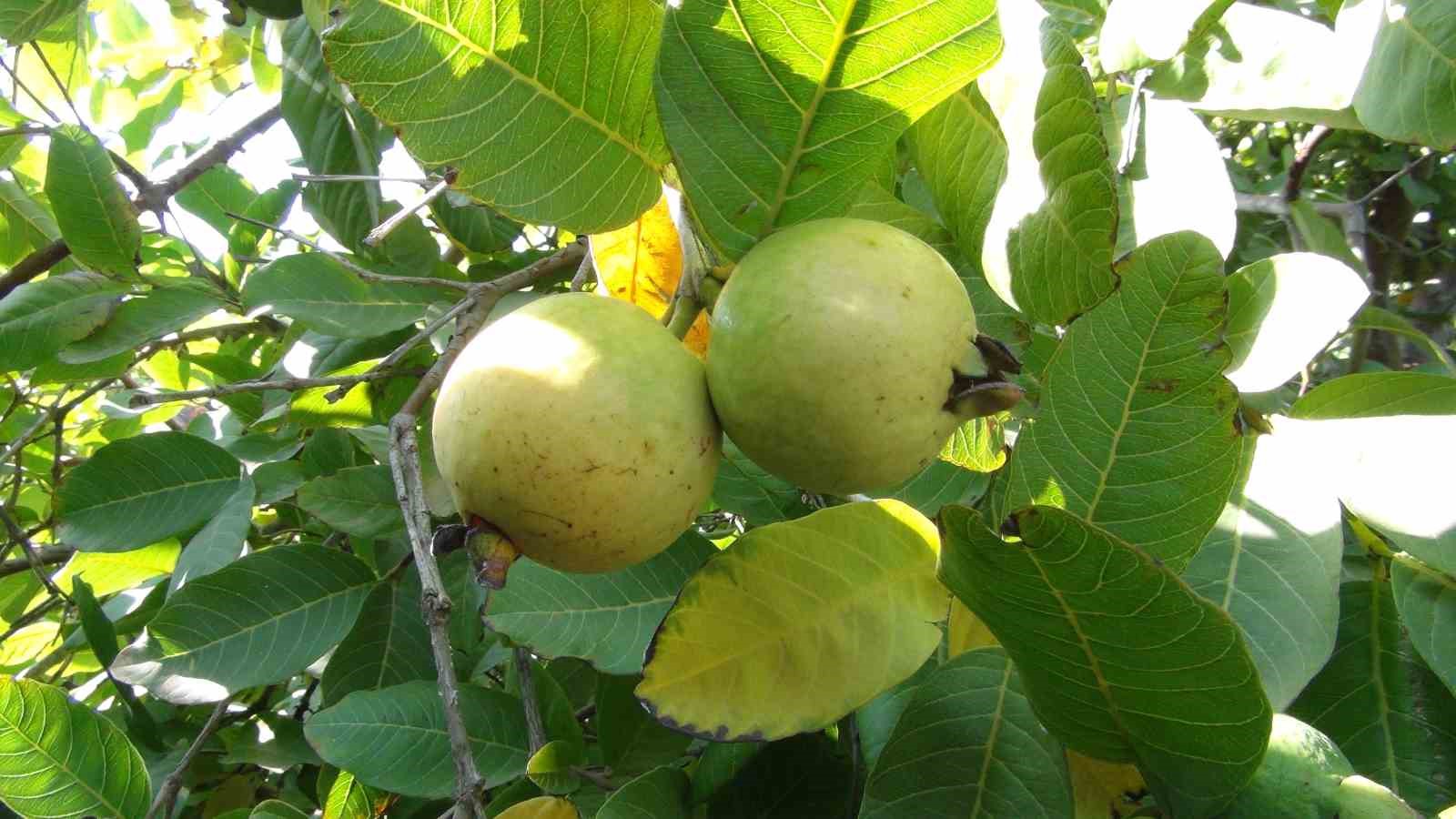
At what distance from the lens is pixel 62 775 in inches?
54.5

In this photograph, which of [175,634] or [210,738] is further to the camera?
[210,738]

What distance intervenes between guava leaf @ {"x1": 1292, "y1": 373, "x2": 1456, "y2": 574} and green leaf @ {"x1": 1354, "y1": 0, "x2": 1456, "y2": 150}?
0.94 feet

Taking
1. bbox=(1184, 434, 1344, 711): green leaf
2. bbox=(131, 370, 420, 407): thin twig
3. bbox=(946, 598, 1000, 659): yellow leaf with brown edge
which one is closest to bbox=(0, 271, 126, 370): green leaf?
bbox=(131, 370, 420, 407): thin twig

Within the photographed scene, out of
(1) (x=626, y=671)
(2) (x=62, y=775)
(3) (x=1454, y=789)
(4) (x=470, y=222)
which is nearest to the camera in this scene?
(3) (x=1454, y=789)

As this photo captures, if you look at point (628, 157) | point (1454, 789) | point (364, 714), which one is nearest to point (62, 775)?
point (364, 714)

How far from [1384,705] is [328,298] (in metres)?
1.65

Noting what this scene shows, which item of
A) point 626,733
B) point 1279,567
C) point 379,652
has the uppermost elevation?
point 1279,567

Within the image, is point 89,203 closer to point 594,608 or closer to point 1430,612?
point 594,608

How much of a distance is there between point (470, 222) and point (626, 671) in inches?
41.8

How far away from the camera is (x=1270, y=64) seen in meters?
1.19

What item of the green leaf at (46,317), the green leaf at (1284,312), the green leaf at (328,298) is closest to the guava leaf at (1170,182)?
the green leaf at (1284,312)

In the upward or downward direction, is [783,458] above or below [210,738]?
above

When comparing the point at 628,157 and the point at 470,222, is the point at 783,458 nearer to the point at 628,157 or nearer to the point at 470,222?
the point at 628,157

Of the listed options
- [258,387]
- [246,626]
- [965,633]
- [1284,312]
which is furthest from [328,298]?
[1284,312]
